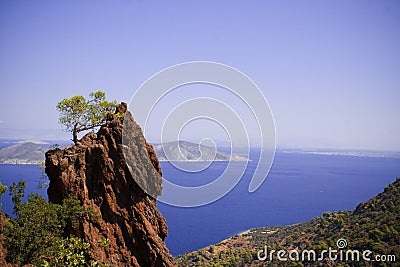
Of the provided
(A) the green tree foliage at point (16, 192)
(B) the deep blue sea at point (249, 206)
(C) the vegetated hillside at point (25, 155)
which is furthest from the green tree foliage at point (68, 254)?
(C) the vegetated hillside at point (25, 155)

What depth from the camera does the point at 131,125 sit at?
13367mm

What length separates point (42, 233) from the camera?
10.0 meters

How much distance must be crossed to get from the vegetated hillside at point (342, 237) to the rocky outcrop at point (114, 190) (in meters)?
24.8

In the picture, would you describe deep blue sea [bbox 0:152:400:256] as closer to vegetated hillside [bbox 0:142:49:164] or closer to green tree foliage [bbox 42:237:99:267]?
vegetated hillside [bbox 0:142:49:164]

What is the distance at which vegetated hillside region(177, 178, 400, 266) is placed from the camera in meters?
31.7

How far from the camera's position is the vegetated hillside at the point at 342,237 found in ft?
104

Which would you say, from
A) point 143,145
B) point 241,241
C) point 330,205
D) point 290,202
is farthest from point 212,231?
point 143,145

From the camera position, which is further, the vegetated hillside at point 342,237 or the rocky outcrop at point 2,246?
the vegetated hillside at point 342,237

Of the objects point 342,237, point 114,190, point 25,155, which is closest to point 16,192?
point 114,190

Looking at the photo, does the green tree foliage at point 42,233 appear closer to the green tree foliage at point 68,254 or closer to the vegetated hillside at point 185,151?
the green tree foliage at point 68,254

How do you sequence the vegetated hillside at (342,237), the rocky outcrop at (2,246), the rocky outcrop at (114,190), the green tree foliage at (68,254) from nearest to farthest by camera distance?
the rocky outcrop at (2,246), the green tree foliage at (68,254), the rocky outcrop at (114,190), the vegetated hillside at (342,237)

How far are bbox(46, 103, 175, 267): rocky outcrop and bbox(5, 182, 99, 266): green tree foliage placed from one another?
491 millimetres

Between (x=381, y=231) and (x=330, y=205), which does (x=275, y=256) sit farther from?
(x=330, y=205)

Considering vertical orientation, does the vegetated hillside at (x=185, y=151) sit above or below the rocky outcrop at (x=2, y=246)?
above
